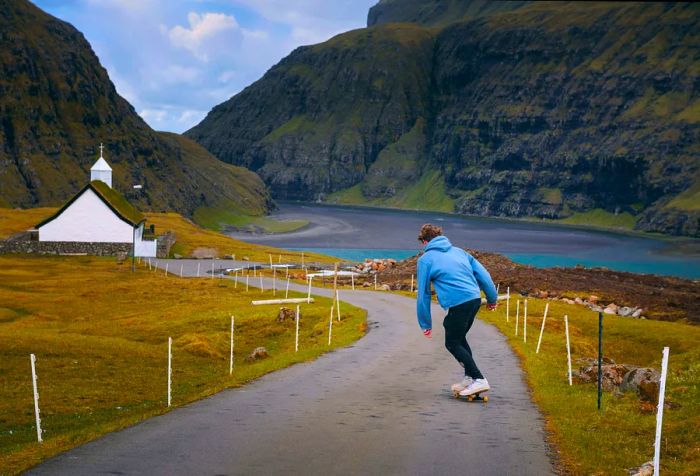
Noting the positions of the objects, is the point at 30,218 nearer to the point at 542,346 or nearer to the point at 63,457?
the point at 542,346

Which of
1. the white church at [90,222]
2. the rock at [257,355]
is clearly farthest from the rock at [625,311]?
the white church at [90,222]

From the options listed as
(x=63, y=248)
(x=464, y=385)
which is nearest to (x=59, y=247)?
(x=63, y=248)

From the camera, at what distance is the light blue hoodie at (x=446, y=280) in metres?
17.7

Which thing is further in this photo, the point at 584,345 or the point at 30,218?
the point at 30,218

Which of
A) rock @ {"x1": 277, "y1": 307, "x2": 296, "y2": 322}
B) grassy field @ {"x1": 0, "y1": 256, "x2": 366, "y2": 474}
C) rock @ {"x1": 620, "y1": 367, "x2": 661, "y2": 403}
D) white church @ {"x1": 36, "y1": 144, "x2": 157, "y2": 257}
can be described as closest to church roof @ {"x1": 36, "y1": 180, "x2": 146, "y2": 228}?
white church @ {"x1": 36, "y1": 144, "x2": 157, "y2": 257}

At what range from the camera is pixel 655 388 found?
19297mm

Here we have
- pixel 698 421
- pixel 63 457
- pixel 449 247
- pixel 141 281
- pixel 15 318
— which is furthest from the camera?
pixel 141 281

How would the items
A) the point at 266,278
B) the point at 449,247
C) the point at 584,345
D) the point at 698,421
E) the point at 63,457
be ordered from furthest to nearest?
the point at 266,278, the point at 584,345, the point at 449,247, the point at 698,421, the point at 63,457

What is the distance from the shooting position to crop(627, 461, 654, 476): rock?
41.3ft

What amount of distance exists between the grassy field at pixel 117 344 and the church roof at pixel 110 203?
23.7 meters

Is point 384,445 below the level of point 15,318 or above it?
above

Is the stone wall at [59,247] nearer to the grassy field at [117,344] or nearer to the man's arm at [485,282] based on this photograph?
the grassy field at [117,344]

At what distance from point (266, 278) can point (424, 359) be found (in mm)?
61569

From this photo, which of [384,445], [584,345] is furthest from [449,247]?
[584,345]
